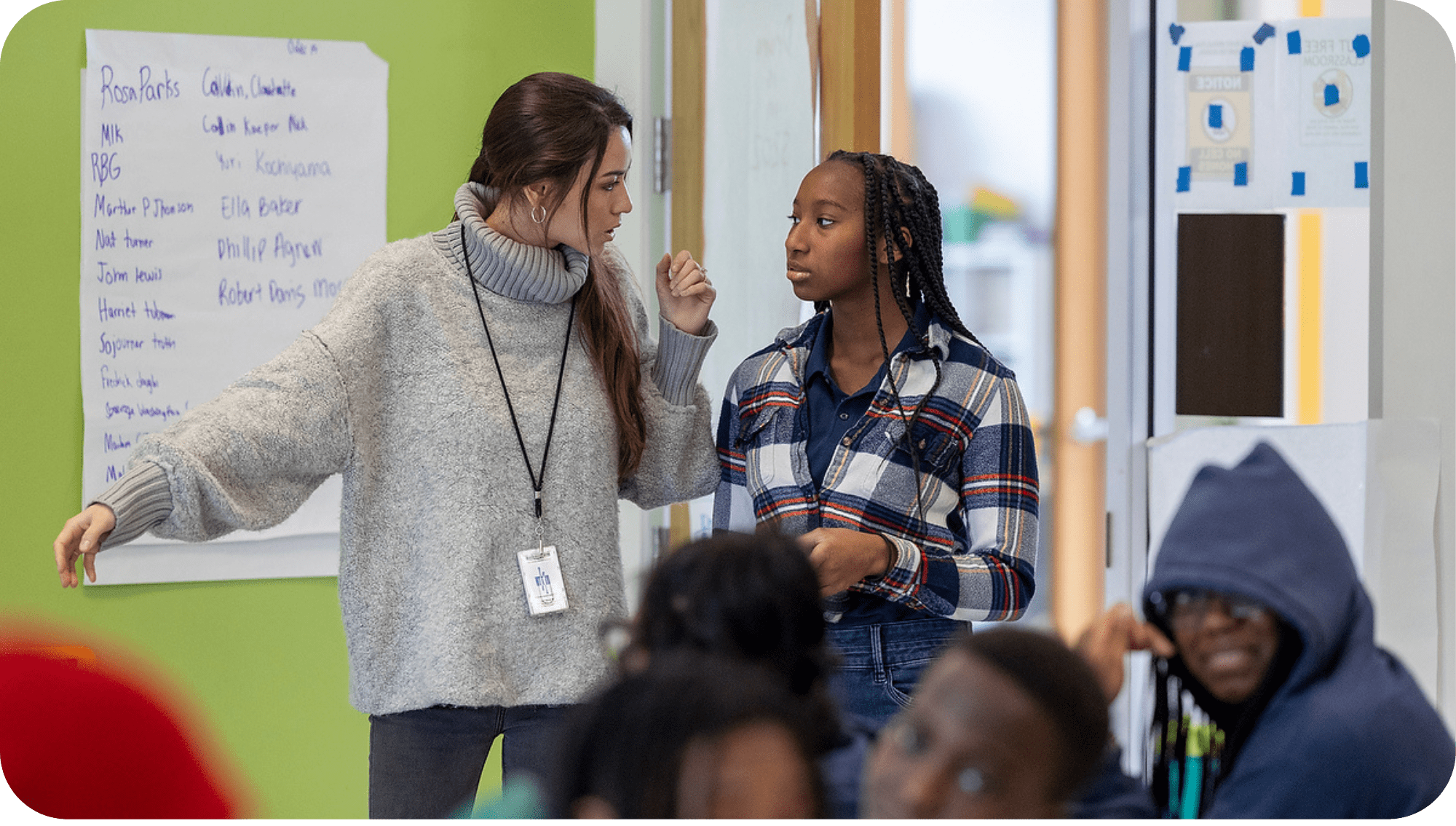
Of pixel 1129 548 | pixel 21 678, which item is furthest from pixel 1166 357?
pixel 21 678

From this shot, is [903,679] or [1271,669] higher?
[1271,669]

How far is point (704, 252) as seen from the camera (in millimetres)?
1905

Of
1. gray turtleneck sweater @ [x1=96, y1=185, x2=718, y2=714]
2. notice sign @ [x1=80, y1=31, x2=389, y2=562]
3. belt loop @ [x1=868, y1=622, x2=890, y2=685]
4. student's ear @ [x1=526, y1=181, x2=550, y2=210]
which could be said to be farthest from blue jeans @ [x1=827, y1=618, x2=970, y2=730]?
notice sign @ [x1=80, y1=31, x2=389, y2=562]

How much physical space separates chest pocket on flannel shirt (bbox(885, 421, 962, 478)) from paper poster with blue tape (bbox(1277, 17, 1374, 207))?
720 mm

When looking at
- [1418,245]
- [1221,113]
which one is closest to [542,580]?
[1418,245]

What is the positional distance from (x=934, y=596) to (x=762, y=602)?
452 millimetres

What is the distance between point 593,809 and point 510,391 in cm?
68

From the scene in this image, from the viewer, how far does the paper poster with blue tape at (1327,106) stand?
4.87 ft

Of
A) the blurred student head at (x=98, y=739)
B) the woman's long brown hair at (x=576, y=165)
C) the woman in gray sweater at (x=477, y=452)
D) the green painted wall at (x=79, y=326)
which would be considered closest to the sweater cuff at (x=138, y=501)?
the woman in gray sweater at (x=477, y=452)

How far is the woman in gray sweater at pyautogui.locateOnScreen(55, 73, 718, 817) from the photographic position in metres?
1.09

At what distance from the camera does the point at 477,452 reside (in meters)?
1.11

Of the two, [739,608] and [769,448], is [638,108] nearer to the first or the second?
[769,448]

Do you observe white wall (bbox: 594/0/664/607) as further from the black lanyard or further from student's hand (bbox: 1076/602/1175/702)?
student's hand (bbox: 1076/602/1175/702)

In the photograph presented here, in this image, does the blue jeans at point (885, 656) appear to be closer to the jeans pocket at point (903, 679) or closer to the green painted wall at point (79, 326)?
the jeans pocket at point (903, 679)
